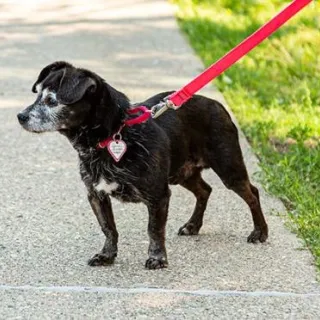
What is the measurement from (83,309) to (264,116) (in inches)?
185

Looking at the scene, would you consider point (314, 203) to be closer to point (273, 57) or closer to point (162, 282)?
point (162, 282)

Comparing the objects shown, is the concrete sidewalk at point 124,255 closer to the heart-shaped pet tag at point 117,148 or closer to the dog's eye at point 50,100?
the heart-shaped pet tag at point 117,148

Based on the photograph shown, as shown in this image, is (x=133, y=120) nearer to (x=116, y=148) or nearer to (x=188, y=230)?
(x=116, y=148)

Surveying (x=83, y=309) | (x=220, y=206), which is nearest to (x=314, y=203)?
(x=220, y=206)

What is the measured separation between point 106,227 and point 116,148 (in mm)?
547

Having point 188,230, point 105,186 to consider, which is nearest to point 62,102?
point 105,186

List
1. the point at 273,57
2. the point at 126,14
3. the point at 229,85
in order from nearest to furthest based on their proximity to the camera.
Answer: the point at 229,85 → the point at 273,57 → the point at 126,14

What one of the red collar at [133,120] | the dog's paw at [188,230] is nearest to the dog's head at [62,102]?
the red collar at [133,120]

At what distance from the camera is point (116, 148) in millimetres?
5949

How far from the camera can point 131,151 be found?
6012mm

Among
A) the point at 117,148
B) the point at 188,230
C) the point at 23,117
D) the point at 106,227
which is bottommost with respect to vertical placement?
the point at 188,230

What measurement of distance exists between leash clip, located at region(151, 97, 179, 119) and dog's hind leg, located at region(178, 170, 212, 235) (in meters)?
0.93

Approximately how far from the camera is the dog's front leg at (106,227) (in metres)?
6.18

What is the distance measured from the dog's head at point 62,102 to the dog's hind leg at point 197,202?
4.36 ft
